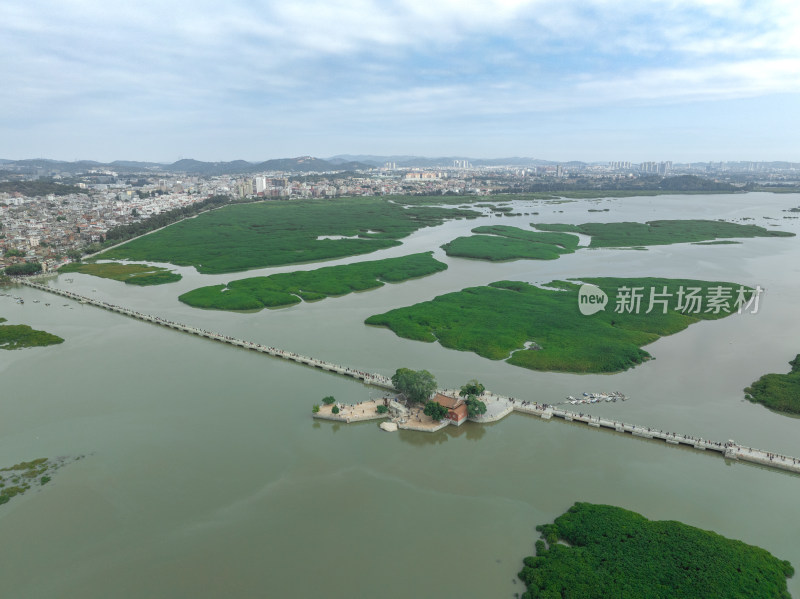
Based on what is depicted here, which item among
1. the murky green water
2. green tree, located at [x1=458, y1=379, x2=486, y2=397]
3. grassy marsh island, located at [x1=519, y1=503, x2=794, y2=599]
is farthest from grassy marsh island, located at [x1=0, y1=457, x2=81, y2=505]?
grassy marsh island, located at [x1=519, y1=503, x2=794, y2=599]

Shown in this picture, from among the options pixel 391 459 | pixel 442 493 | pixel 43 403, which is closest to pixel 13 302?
pixel 43 403

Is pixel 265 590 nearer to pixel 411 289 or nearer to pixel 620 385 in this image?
pixel 620 385

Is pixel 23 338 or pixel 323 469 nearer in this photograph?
pixel 323 469

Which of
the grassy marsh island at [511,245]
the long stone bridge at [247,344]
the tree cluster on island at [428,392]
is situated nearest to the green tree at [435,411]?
the tree cluster on island at [428,392]

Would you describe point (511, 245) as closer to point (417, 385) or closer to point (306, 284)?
point (306, 284)

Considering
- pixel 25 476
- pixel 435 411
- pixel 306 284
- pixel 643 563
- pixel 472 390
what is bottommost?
pixel 25 476

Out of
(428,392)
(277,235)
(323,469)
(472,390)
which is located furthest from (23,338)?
(277,235)
